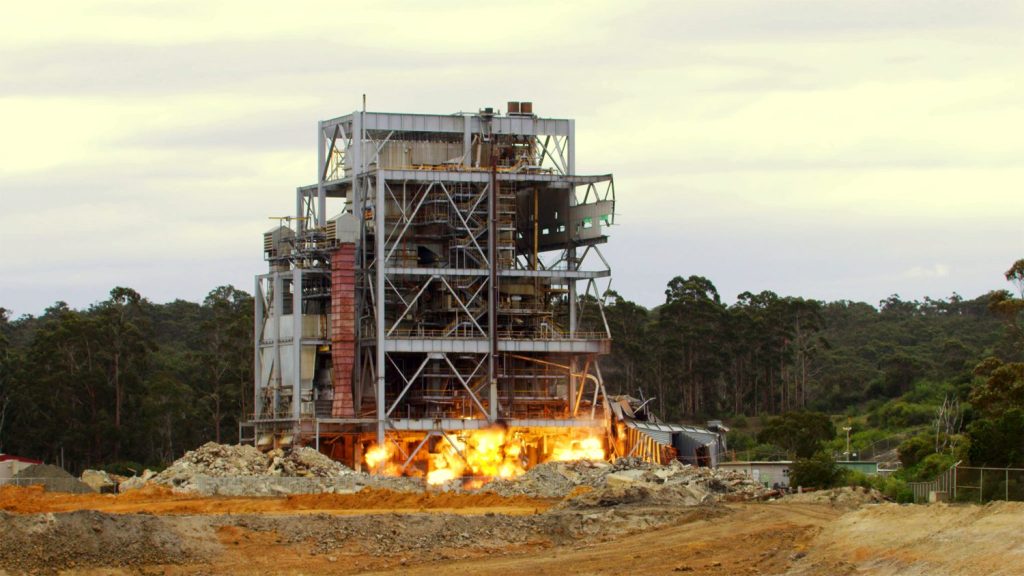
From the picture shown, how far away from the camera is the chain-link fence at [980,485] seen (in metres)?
54.2

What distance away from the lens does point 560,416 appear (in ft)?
317

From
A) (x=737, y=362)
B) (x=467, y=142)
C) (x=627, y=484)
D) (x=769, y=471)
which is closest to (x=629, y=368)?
(x=737, y=362)

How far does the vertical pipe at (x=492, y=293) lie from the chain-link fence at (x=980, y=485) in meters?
36.1

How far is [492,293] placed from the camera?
3748 inches

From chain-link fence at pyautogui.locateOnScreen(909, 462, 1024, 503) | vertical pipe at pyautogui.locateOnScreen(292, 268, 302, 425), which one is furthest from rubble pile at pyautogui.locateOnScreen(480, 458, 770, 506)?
vertical pipe at pyautogui.locateOnScreen(292, 268, 302, 425)

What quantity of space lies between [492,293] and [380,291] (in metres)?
6.02

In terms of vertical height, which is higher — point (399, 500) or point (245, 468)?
point (245, 468)

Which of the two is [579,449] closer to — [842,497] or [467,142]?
[467,142]

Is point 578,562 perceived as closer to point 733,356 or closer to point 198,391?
point 198,391

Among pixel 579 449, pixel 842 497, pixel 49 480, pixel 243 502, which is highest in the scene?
pixel 579 449

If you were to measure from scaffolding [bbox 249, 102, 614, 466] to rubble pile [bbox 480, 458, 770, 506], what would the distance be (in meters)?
9.40

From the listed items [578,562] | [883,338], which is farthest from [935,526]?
[883,338]

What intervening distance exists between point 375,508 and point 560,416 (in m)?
24.4

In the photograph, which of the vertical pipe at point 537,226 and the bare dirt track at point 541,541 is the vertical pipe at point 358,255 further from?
the bare dirt track at point 541,541
